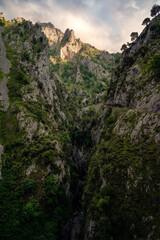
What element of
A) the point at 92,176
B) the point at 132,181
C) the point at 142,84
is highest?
the point at 142,84

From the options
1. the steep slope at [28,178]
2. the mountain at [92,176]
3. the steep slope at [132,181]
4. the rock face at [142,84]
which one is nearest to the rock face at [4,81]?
the mountain at [92,176]

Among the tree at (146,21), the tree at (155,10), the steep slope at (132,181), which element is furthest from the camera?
the tree at (146,21)

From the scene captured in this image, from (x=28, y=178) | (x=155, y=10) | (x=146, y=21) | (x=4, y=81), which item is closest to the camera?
(x=28, y=178)

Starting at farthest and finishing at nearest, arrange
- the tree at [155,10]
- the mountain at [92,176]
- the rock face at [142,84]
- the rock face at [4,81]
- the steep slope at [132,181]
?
the tree at [155,10] < the rock face at [4,81] < the rock face at [142,84] < the mountain at [92,176] < the steep slope at [132,181]

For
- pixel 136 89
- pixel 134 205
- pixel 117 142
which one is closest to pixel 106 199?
pixel 134 205

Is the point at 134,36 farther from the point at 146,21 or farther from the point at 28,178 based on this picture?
the point at 28,178

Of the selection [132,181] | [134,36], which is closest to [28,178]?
[132,181]

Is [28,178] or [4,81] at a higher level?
[4,81]

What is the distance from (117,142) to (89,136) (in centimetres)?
2978

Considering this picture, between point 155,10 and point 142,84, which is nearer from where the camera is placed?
point 142,84

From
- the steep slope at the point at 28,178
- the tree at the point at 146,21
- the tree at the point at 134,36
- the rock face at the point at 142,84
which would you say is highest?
the tree at the point at 146,21

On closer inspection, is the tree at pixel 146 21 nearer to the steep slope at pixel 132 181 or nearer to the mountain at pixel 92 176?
the mountain at pixel 92 176

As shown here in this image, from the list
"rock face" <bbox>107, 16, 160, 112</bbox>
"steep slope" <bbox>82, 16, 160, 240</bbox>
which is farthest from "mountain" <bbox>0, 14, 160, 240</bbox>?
"rock face" <bbox>107, 16, 160, 112</bbox>

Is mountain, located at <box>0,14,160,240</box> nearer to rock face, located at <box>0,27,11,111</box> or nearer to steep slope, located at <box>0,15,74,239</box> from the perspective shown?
steep slope, located at <box>0,15,74,239</box>
